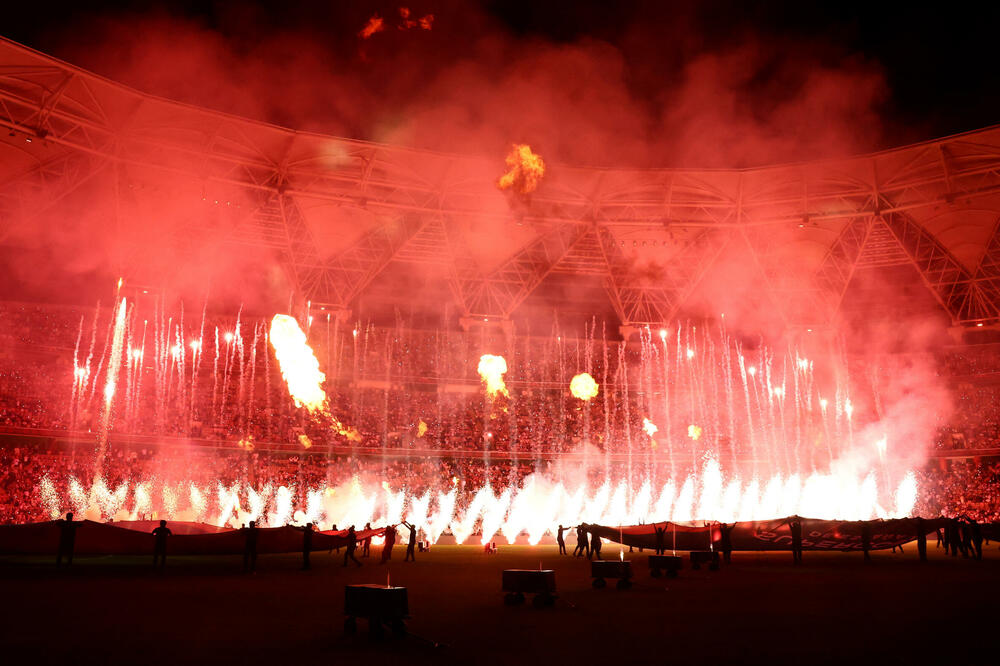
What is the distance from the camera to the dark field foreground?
4.91 metres

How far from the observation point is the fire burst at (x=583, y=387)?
111 feet

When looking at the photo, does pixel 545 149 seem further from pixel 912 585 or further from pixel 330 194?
pixel 912 585

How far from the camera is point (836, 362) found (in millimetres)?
33000

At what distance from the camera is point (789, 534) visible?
1527 cm

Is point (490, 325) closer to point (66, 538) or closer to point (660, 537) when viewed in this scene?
point (660, 537)

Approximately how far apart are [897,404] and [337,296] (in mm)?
26585

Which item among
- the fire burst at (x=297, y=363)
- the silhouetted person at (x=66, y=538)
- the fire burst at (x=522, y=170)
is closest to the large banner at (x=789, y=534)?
the silhouetted person at (x=66, y=538)

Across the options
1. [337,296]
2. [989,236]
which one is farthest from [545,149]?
[989,236]

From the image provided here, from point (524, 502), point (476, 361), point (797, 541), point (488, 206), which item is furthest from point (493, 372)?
point (797, 541)

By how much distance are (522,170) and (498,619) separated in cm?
1771

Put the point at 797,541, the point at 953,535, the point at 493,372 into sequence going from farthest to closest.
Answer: the point at 493,372 → the point at 953,535 → the point at 797,541

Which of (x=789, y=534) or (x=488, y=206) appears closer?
(x=789, y=534)

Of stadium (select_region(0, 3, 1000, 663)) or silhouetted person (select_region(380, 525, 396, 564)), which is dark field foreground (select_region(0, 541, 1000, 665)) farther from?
silhouetted person (select_region(380, 525, 396, 564))

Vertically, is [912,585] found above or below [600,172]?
below
